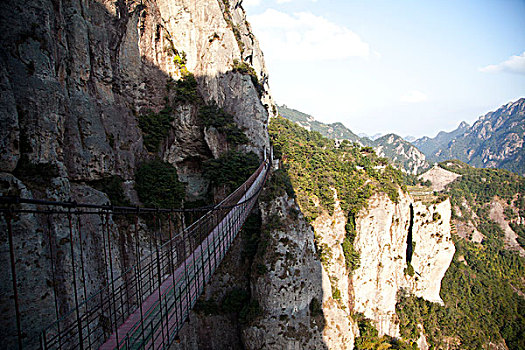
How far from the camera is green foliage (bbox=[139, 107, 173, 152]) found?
12805 millimetres

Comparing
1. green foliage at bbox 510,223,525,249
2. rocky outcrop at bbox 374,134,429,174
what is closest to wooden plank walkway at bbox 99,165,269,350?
green foliage at bbox 510,223,525,249

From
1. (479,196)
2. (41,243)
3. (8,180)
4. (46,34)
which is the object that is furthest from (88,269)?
(479,196)

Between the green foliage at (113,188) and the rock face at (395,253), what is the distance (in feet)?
56.9

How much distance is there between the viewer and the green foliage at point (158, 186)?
11094 mm

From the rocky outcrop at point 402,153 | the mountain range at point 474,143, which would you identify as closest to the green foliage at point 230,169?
the mountain range at point 474,143

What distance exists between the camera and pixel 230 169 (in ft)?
46.2

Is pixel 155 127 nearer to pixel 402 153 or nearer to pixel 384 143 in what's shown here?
pixel 402 153

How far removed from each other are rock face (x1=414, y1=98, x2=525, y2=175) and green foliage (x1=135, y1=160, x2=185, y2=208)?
13132 centimetres

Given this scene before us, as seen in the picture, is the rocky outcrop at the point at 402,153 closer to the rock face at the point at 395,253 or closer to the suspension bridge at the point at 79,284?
the rock face at the point at 395,253

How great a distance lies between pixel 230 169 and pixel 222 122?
2.82 m

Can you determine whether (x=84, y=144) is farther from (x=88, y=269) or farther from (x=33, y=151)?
(x=88, y=269)

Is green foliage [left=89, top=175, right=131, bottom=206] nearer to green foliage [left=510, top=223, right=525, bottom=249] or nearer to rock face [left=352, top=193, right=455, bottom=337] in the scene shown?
rock face [left=352, top=193, right=455, bottom=337]

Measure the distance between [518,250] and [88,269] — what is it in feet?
Answer: 195

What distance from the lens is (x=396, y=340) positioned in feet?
70.1
